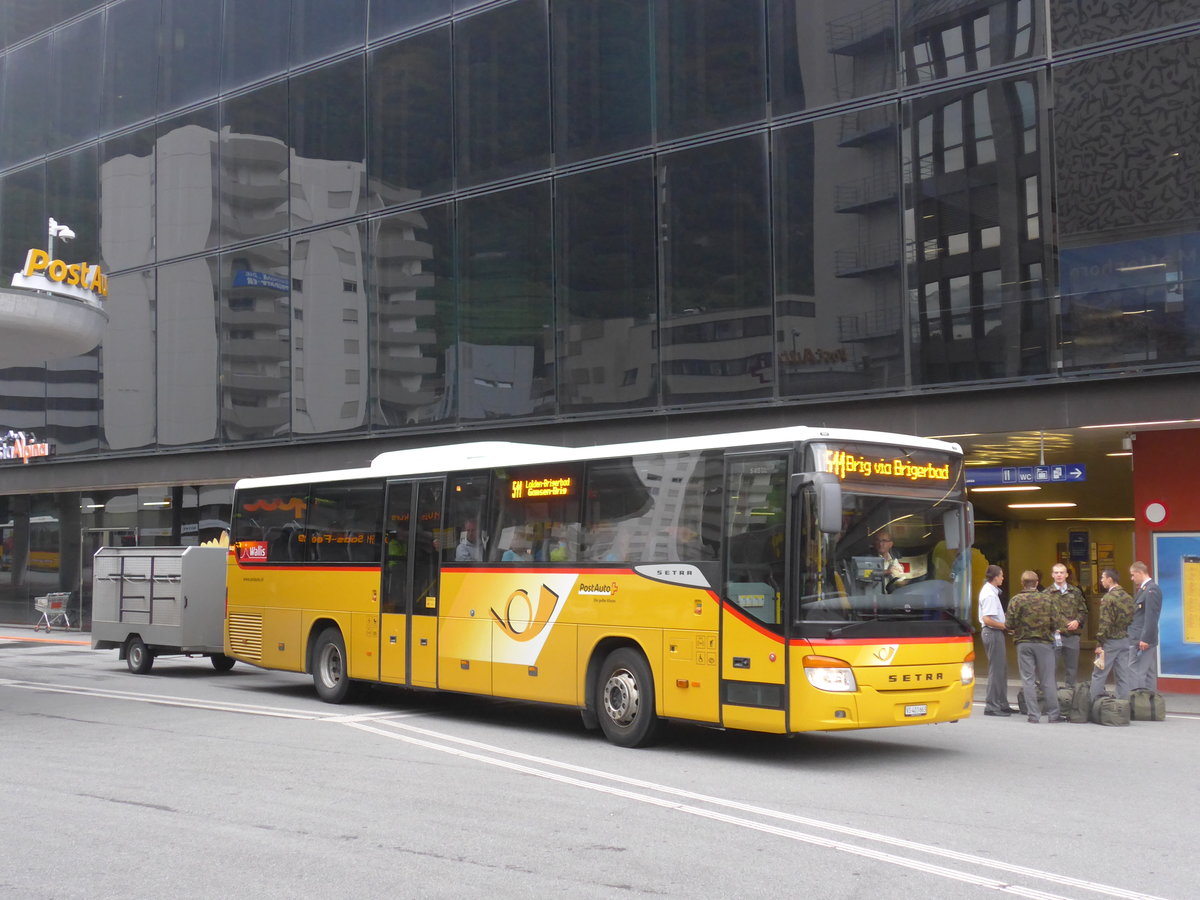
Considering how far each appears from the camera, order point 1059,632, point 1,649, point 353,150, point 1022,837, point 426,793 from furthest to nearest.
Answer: point 1,649, point 353,150, point 1059,632, point 426,793, point 1022,837

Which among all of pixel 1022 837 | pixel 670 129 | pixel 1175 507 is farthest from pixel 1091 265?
pixel 1022 837

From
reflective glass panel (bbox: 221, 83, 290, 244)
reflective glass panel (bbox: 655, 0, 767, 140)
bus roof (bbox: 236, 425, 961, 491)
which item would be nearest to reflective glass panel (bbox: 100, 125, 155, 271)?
reflective glass panel (bbox: 221, 83, 290, 244)

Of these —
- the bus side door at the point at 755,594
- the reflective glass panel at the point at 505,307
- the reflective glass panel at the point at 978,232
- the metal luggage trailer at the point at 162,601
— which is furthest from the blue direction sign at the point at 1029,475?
the metal luggage trailer at the point at 162,601

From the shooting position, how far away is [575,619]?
13.4 meters

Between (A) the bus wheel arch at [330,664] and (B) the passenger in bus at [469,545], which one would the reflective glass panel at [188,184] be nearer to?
(A) the bus wheel arch at [330,664]

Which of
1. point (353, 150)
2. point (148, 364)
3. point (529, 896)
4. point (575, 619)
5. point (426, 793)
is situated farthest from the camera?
point (148, 364)

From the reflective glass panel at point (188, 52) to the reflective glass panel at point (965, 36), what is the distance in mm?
19141

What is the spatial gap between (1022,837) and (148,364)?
29.0m

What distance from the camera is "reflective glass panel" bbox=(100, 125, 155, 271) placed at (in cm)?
3281

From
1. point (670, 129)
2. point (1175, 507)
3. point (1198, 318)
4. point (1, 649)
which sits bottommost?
point (1, 649)

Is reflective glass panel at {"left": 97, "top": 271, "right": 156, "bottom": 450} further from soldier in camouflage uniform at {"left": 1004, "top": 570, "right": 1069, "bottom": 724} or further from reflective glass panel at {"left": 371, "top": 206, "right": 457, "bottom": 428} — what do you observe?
soldier in camouflage uniform at {"left": 1004, "top": 570, "right": 1069, "bottom": 724}

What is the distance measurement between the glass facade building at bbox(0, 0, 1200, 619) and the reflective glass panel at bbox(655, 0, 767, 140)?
63 millimetres

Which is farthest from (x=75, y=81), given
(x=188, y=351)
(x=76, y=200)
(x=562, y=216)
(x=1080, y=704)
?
(x=1080, y=704)

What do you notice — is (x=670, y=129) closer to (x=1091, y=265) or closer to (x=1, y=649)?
(x=1091, y=265)
